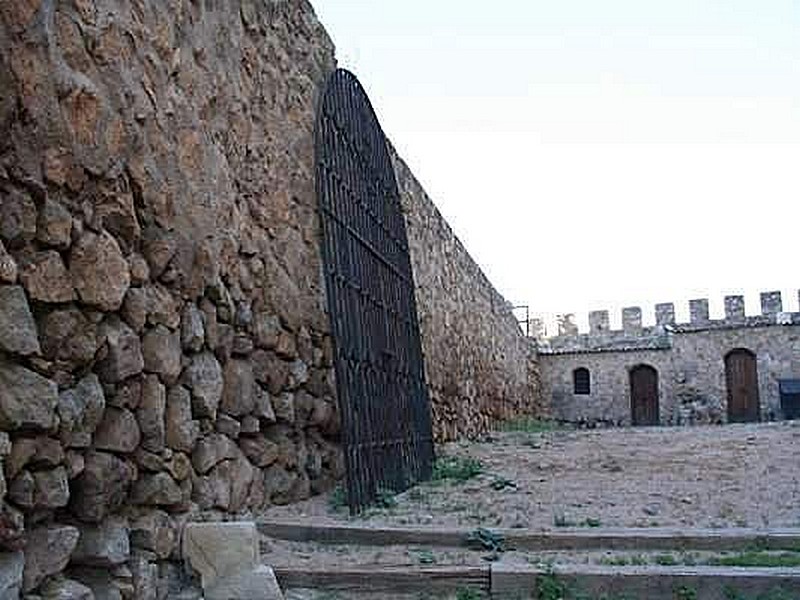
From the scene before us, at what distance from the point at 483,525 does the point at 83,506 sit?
219 cm

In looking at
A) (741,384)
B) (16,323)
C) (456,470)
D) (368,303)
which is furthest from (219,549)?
(741,384)

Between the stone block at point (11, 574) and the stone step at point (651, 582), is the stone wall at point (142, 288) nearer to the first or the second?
the stone block at point (11, 574)

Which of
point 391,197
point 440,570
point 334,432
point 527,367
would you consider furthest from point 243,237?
point 527,367

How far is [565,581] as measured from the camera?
3182 millimetres

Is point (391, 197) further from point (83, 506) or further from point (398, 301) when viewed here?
point (83, 506)

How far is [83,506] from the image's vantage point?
101 inches

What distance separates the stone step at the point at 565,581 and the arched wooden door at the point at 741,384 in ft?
66.1

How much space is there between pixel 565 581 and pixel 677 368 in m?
20.8

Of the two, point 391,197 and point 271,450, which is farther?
point 391,197

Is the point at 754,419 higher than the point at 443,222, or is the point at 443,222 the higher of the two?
the point at 443,222

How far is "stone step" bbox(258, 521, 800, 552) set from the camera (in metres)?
3.77

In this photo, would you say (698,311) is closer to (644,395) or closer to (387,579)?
(644,395)

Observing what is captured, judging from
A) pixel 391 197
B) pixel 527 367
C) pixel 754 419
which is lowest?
pixel 754 419

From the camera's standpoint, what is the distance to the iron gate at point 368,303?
4.98 m
